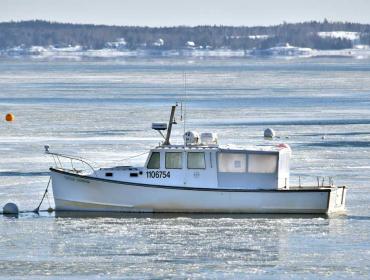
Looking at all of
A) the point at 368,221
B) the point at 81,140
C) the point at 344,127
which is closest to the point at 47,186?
the point at 368,221

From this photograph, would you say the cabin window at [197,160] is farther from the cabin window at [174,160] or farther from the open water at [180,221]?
the open water at [180,221]

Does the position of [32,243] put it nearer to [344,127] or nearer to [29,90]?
[344,127]

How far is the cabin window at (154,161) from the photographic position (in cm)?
4109

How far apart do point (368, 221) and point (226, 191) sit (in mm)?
4275

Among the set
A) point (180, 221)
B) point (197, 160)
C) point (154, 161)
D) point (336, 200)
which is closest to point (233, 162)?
point (197, 160)

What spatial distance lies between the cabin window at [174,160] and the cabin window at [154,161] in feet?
0.97

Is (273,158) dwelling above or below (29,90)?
above

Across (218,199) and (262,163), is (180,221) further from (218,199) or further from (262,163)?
(262,163)

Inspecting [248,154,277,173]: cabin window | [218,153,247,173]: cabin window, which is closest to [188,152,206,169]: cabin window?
[218,153,247,173]: cabin window

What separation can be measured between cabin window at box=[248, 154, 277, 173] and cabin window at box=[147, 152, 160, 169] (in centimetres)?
274

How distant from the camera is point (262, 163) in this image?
41.4 m

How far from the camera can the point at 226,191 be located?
4091 cm

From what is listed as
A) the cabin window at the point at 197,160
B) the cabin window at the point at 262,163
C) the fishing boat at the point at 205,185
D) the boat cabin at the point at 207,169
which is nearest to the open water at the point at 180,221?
the fishing boat at the point at 205,185

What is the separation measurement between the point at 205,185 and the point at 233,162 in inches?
43.9
